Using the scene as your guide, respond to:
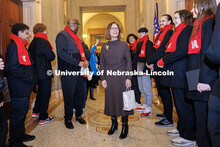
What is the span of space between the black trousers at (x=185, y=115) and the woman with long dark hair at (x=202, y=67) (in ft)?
1.50

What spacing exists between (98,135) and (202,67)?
1814 millimetres

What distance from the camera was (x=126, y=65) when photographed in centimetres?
256

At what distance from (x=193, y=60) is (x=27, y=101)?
2064 mm

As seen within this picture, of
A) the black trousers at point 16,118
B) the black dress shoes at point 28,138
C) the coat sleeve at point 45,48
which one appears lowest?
the black dress shoes at point 28,138

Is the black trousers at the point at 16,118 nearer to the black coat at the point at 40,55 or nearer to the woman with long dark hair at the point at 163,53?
the black coat at the point at 40,55

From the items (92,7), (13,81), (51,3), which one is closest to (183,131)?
(13,81)

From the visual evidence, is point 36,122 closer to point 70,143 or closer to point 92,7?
point 70,143

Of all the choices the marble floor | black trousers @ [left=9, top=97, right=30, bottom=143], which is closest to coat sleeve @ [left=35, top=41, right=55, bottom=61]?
black trousers @ [left=9, top=97, right=30, bottom=143]

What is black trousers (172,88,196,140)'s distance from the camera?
85.6 inches

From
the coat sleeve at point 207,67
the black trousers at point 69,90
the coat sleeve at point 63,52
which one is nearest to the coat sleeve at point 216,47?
the coat sleeve at point 207,67

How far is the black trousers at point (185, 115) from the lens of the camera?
85.6 inches

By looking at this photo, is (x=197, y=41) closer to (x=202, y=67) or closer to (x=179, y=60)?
(x=202, y=67)

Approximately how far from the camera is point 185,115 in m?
2.18

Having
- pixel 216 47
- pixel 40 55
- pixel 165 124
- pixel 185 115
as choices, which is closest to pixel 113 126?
pixel 165 124
